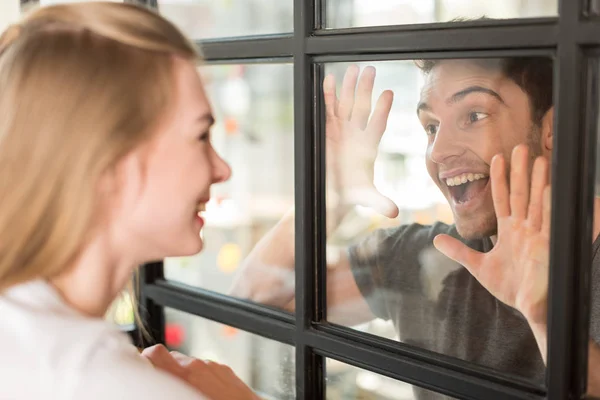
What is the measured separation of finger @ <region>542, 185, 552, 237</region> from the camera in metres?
0.99

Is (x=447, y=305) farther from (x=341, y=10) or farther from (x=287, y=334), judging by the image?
(x=341, y=10)

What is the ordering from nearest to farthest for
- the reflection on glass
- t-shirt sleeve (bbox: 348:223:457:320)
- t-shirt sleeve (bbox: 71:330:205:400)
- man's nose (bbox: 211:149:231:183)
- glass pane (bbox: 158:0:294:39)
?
t-shirt sleeve (bbox: 71:330:205:400) → the reflection on glass → man's nose (bbox: 211:149:231:183) → t-shirt sleeve (bbox: 348:223:457:320) → glass pane (bbox: 158:0:294:39)

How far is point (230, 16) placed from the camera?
1.45m

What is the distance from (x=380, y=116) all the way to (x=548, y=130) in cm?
30

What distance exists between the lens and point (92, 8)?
3.23ft

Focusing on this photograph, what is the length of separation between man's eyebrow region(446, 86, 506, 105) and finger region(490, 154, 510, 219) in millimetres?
82

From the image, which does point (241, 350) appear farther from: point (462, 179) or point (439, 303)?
point (462, 179)

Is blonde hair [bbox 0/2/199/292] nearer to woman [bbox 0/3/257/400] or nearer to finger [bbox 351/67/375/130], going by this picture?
woman [bbox 0/3/257/400]

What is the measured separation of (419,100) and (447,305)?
311 millimetres

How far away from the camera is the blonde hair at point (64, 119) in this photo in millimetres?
931

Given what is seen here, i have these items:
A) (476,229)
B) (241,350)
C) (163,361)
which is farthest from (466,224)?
(241,350)

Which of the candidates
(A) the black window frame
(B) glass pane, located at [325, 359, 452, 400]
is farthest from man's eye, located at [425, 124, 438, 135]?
(B) glass pane, located at [325, 359, 452, 400]

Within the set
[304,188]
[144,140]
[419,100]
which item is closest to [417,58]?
[419,100]

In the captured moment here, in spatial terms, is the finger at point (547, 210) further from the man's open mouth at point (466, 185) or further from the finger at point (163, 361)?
the finger at point (163, 361)
